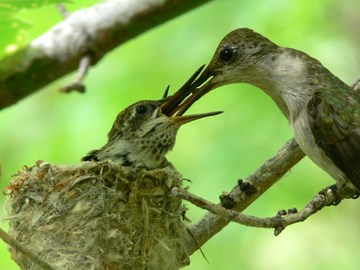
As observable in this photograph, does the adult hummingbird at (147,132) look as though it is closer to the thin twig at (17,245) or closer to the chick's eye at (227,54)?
the chick's eye at (227,54)

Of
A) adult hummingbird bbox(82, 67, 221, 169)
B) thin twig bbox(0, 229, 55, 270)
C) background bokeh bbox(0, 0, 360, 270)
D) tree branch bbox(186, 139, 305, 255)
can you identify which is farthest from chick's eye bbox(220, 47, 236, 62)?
thin twig bbox(0, 229, 55, 270)

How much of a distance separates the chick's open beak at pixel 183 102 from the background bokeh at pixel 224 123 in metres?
1.20

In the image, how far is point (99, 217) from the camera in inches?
177

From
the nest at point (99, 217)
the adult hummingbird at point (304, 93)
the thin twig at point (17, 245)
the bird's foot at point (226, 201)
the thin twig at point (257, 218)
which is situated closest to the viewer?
the thin twig at point (17, 245)

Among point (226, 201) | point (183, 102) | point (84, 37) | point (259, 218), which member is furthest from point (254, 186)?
point (84, 37)

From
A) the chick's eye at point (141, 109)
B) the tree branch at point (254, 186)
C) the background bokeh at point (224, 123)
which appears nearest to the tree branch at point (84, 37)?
the chick's eye at point (141, 109)

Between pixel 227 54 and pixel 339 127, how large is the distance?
0.86 meters

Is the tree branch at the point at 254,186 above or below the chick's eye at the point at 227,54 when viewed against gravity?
below

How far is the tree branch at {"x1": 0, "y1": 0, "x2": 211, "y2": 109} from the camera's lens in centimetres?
499

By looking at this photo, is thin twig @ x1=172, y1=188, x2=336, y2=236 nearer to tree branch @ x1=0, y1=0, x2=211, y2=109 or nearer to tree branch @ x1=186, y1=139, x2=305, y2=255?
tree branch @ x1=186, y1=139, x2=305, y2=255

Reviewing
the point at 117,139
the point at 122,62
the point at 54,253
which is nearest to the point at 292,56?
the point at 117,139

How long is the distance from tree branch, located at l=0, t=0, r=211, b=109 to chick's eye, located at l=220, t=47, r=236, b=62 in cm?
49

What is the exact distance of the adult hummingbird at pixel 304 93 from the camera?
4227mm

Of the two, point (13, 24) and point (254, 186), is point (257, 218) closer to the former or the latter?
point (254, 186)
